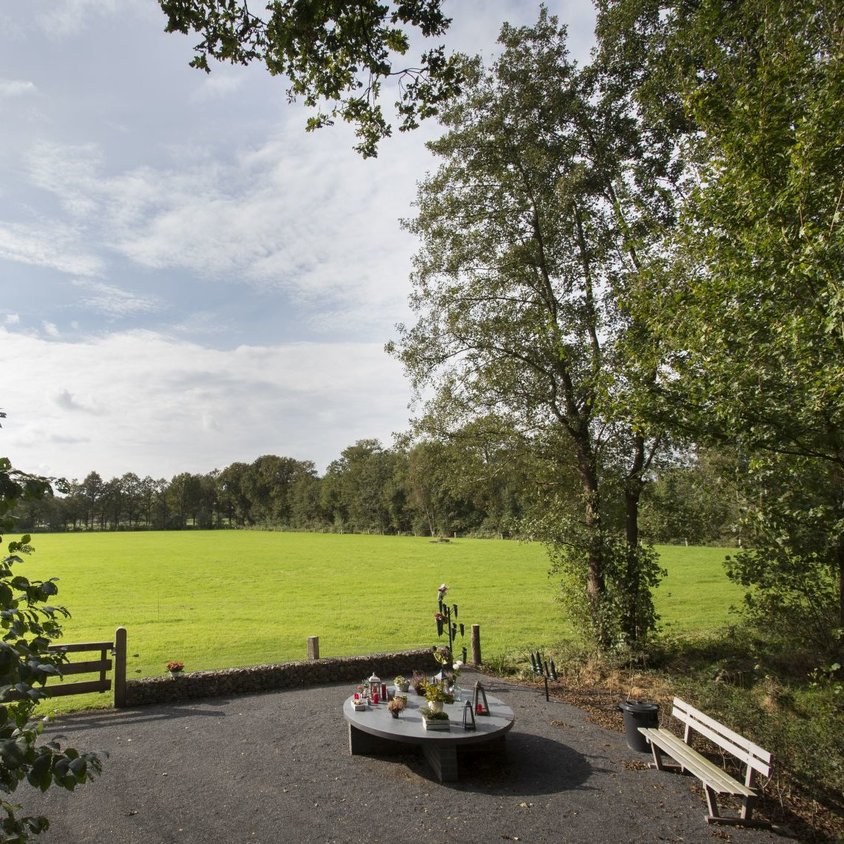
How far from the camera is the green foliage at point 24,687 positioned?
7.15 feet

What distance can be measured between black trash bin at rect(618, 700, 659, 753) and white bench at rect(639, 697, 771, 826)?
53cm

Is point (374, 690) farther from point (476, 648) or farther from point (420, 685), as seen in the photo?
point (476, 648)

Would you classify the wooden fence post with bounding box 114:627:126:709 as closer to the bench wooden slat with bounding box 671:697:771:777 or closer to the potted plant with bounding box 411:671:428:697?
the potted plant with bounding box 411:671:428:697

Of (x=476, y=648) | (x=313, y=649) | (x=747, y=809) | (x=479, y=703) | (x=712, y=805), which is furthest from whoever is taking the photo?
(x=476, y=648)

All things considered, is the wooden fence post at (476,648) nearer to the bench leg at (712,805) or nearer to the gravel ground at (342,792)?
the gravel ground at (342,792)

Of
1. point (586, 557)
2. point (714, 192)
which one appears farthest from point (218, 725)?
point (714, 192)

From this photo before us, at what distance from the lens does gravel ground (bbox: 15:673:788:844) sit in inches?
315

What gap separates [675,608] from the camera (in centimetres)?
2817

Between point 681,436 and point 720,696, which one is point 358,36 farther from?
point 720,696

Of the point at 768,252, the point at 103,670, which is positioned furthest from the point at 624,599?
the point at 103,670

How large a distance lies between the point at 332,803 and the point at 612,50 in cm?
1738

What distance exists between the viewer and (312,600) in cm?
3247

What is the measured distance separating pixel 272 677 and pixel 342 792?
642cm

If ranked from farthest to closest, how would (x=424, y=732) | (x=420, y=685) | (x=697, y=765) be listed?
(x=420, y=685)
(x=424, y=732)
(x=697, y=765)
